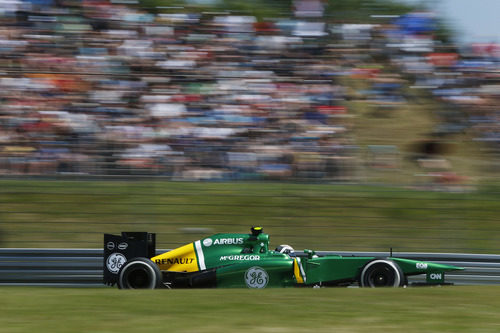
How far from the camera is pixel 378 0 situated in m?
13.4

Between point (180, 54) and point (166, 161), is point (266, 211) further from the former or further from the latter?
point (180, 54)

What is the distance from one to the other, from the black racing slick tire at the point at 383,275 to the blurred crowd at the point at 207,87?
2.51 m

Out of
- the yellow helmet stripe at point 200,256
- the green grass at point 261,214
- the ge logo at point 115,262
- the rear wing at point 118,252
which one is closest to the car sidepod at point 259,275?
the yellow helmet stripe at point 200,256

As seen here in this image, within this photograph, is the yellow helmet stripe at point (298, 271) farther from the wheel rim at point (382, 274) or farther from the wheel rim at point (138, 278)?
the wheel rim at point (138, 278)

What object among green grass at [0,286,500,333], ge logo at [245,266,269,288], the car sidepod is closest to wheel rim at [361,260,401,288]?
green grass at [0,286,500,333]

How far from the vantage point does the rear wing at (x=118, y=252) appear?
28.3 feet

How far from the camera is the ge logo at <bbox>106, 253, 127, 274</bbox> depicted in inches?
340

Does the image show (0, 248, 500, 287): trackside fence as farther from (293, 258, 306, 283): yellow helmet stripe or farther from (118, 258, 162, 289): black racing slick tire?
(293, 258, 306, 283): yellow helmet stripe

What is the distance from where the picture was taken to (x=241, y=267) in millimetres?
8125

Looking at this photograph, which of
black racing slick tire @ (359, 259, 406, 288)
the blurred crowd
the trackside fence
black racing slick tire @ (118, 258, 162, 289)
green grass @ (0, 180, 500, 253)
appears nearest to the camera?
black racing slick tire @ (359, 259, 406, 288)

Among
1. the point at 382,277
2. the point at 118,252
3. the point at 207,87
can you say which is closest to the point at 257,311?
the point at 382,277

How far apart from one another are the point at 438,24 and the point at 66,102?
22.2 ft

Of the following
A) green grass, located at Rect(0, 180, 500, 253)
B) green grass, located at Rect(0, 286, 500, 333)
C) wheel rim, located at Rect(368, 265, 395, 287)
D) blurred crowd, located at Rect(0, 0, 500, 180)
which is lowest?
green grass, located at Rect(0, 286, 500, 333)

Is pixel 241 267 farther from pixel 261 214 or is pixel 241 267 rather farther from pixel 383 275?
pixel 261 214
